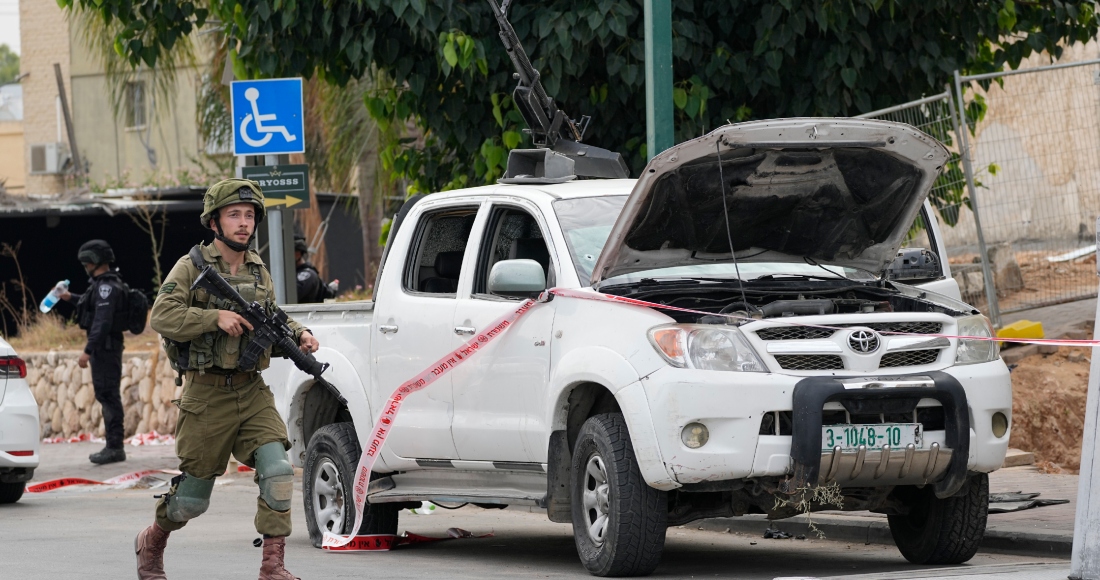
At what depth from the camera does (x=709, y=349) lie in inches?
272

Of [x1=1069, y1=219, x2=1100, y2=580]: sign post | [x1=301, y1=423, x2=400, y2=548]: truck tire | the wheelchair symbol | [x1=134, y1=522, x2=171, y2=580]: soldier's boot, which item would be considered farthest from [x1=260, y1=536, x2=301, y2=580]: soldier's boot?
the wheelchair symbol

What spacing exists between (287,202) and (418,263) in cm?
410

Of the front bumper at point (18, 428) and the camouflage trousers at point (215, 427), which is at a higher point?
the camouflage trousers at point (215, 427)

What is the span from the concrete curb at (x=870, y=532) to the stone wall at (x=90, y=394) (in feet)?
31.9

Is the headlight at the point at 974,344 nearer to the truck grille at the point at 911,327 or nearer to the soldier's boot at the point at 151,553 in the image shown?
the truck grille at the point at 911,327

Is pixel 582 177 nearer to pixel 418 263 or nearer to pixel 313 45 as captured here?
pixel 418 263

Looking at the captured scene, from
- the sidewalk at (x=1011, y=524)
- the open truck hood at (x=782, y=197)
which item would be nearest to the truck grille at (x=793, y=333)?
the open truck hood at (x=782, y=197)

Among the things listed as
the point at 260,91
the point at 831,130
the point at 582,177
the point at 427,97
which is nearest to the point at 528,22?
the point at 427,97

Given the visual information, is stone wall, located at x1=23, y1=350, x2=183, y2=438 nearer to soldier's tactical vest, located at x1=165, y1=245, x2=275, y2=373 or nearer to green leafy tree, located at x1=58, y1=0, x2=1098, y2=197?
green leafy tree, located at x1=58, y1=0, x2=1098, y2=197

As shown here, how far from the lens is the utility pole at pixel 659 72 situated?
10234mm

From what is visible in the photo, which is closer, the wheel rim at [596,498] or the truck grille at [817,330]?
the truck grille at [817,330]

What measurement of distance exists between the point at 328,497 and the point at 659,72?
3311 millimetres

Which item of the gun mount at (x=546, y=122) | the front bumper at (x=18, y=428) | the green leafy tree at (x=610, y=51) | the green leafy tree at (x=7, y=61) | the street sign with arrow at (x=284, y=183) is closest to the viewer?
→ the gun mount at (x=546, y=122)

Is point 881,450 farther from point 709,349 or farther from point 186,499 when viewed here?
point 186,499
